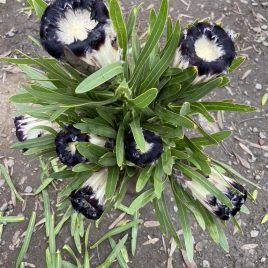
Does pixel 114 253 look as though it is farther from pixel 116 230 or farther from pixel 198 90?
pixel 198 90

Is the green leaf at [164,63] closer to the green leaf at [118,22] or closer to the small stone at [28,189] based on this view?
the green leaf at [118,22]

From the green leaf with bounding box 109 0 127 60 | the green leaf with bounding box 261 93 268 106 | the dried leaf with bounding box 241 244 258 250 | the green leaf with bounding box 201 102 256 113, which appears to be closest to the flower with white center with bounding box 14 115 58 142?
the green leaf with bounding box 109 0 127 60

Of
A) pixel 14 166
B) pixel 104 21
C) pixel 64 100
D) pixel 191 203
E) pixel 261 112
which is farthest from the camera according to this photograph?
pixel 261 112

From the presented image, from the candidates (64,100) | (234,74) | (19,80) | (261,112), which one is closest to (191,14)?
(234,74)

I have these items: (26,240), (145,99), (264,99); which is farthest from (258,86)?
(26,240)

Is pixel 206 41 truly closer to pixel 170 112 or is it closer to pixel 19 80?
pixel 170 112
